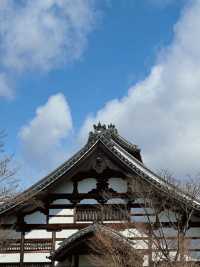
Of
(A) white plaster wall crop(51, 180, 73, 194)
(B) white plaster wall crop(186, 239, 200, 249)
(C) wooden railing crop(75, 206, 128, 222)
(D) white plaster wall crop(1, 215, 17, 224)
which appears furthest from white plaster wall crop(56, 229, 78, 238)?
(B) white plaster wall crop(186, 239, 200, 249)

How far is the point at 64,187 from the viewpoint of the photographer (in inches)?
902

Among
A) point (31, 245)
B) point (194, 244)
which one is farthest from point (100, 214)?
point (194, 244)

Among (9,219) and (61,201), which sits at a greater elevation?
(61,201)

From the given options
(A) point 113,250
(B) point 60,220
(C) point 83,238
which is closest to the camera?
(A) point 113,250

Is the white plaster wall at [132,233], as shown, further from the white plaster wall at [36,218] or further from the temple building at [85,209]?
the white plaster wall at [36,218]

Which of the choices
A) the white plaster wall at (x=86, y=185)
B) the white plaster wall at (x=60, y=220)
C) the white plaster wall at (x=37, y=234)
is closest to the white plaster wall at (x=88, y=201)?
the white plaster wall at (x=86, y=185)

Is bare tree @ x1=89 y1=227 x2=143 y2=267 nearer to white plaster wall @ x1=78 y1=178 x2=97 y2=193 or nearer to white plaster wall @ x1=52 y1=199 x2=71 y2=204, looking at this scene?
white plaster wall @ x1=52 y1=199 x2=71 y2=204

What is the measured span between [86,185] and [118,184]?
1.44 metres

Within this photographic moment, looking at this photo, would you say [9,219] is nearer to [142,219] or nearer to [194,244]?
[142,219]

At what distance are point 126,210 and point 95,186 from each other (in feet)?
6.12

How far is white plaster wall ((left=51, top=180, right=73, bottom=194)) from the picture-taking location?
2281 centimetres

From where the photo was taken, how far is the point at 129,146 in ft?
91.3

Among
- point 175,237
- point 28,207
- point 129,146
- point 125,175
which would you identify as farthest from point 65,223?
point 129,146

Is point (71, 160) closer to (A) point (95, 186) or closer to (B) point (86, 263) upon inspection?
(A) point (95, 186)
